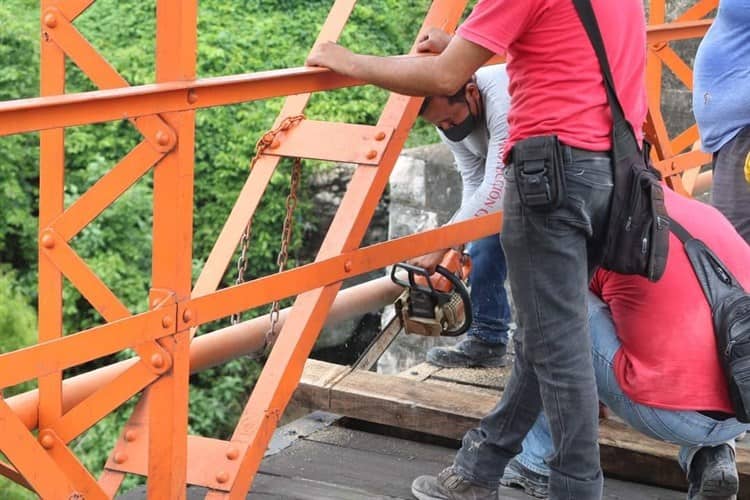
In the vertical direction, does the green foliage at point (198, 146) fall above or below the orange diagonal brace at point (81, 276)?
above

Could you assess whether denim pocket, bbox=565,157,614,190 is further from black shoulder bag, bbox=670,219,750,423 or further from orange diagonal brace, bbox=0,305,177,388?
orange diagonal brace, bbox=0,305,177,388

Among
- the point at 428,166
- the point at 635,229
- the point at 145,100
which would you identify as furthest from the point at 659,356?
the point at 428,166

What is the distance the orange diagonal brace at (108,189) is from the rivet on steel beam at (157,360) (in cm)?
33

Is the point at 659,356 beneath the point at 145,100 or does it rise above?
beneath

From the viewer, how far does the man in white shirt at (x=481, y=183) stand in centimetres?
397

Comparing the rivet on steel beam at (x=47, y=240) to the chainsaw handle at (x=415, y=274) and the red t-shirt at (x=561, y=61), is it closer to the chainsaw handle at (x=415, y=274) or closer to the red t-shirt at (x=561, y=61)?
the red t-shirt at (x=561, y=61)

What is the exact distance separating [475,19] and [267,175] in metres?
0.94

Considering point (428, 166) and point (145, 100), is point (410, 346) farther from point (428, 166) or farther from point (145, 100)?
point (145, 100)

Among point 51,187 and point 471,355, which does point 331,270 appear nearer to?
point 51,187

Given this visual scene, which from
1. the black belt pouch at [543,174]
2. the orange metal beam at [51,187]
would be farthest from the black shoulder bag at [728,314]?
the orange metal beam at [51,187]

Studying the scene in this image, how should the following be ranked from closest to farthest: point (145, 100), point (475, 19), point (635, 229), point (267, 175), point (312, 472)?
point (145, 100) < point (475, 19) < point (635, 229) < point (267, 175) < point (312, 472)

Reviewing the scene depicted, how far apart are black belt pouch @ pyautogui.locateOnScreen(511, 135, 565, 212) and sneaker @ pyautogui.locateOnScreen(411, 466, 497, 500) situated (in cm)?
93

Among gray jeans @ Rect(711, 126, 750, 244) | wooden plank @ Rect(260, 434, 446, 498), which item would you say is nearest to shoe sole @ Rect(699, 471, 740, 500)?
wooden plank @ Rect(260, 434, 446, 498)

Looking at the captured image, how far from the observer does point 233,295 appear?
9.73 ft
